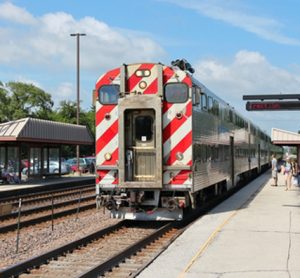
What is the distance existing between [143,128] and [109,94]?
114 cm

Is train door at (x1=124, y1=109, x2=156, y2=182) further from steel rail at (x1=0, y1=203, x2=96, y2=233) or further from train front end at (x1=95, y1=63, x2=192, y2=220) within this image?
steel rail at (x1=0, y1=203, x2=96, y2=233)

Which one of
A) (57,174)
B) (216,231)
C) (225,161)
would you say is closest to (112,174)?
(216,231)

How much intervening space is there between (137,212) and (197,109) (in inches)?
113

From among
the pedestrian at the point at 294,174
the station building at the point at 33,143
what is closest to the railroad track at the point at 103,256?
the pedestrian at the point at 294,174

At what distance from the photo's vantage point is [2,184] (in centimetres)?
2820

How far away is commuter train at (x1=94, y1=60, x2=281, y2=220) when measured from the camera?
39.2 ft

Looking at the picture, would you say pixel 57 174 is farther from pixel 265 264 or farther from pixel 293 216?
pixel 265 264

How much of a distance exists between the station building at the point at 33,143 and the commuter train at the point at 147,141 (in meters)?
16.0

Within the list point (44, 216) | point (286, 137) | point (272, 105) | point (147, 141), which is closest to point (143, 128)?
point (147, 141)

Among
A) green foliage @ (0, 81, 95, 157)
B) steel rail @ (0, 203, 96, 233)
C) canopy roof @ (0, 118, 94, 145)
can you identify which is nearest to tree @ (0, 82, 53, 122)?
green foliage @ (0, 81, 95, 157)

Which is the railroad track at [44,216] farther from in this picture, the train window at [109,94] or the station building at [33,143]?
the station building at [33,143]

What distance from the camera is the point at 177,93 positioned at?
39.7 ft

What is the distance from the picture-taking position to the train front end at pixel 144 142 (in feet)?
39.2

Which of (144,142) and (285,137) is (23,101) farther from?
(144,142)
